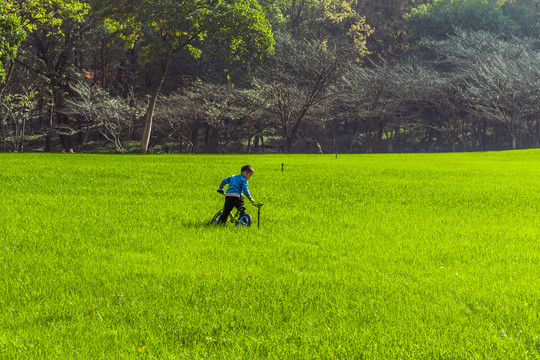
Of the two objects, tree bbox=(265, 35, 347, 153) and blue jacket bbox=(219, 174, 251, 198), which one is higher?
tree bbox=(265, 35, 347, 153)

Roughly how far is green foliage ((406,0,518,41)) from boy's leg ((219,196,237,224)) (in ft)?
158

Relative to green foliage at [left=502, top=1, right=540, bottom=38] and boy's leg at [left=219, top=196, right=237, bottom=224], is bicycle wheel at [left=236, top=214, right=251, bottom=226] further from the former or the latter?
green foliage at [left=502, top=1, right=540, bottom=38]

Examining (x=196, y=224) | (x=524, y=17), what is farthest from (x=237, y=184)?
(x=524, y=17)

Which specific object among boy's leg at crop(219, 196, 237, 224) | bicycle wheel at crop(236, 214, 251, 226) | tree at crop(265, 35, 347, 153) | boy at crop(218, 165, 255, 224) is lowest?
bicycle wheel at crop(236, 214, 251, 226)

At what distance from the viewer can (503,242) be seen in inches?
357

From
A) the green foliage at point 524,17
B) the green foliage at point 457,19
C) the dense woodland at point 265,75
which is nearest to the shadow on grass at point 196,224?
A: the dense woodland at point 265,75

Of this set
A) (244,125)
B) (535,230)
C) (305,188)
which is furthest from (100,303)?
(244,125)

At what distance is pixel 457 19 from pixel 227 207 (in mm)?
51962

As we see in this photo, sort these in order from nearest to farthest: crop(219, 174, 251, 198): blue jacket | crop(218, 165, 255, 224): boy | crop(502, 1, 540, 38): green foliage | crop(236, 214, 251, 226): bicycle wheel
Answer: crop(218, 165, 255, 224): boy, crop(219, 174, 251, 198): blue jacket, crop(236, 214, 251, 226): bicycle wheel, crop(502, 1, 540, 38): green foliage

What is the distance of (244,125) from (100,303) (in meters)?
37.7

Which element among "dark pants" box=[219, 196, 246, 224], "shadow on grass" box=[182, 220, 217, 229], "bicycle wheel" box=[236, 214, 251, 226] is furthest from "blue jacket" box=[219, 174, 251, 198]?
"shadow on grass" box=[182, 220, 217, 229]

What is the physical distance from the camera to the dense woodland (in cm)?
3084

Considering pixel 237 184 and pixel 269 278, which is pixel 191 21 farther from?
pixel 269 278

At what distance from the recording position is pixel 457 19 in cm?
5200
